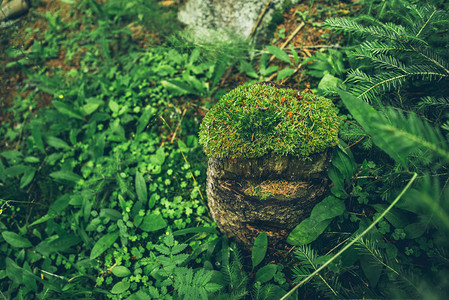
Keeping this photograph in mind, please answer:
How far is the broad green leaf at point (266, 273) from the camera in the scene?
6.81 feet

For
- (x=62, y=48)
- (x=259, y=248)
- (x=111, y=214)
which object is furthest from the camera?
(x=62, y=48)

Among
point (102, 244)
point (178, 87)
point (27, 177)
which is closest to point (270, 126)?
point (178, 87)

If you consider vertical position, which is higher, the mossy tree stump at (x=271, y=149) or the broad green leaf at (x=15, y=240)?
the mossy tree stump at (x=271, y=149)

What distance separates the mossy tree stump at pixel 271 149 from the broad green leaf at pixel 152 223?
31.4 inches

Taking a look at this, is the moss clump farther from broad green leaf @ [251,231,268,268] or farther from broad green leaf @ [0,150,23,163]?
broad green leaf @ [0,150,23,163]

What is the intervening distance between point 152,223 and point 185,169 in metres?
0.69

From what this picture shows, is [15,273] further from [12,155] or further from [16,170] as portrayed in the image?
[12,155]

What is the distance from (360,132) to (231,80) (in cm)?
187

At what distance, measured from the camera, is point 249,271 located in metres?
2.29

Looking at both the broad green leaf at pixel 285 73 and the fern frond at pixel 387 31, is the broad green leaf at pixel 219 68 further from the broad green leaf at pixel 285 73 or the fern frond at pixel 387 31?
the fern frond at pixel 387 31

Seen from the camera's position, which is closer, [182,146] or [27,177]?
[182,146]

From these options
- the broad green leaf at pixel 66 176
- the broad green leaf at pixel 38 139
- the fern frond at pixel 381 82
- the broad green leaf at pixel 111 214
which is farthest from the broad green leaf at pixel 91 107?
the fern frond at pixel 381 82

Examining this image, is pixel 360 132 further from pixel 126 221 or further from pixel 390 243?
pixel 126 221

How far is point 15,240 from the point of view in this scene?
9.32ft
